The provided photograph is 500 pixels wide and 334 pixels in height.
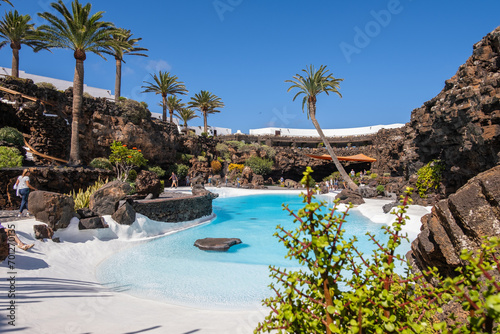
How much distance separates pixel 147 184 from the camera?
1338 centimetres

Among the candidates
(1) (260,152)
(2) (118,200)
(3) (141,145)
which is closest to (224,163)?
(1) (260,152)

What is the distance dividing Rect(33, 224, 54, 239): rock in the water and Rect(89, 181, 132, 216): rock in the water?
2069 mm

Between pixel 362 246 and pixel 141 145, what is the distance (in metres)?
23.7

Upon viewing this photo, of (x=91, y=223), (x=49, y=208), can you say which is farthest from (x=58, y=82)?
(x=49, y=208)

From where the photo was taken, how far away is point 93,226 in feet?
27.3

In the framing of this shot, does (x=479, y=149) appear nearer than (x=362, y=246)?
Yes

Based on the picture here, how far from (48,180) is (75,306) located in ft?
31.2

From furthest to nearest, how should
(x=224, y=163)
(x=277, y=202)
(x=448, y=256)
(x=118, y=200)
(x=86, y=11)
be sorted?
1. (x=224, y=163)
2. (x=277, y=202)
3. (x=86, y=11)
4. (x=118, y=200)
5. (x=448, y=256)

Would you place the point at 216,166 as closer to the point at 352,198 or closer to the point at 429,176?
the point at 352,198

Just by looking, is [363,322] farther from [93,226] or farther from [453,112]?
[453,112]

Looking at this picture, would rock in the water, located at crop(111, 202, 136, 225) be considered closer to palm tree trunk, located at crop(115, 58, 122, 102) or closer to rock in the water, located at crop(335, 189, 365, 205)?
rock in the water, located at crop(335, 189, 365, 205)

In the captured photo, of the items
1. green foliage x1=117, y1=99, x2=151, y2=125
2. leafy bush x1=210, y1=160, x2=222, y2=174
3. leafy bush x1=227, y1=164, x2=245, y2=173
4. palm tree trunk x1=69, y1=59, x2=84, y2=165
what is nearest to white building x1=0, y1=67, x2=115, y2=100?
green foliage x1=117, y1=99, x2=151, y2=125

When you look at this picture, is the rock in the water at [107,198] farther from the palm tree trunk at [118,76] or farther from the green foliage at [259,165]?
the green foliage at [259,165]

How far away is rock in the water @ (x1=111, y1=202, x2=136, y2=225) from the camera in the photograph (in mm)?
9250
